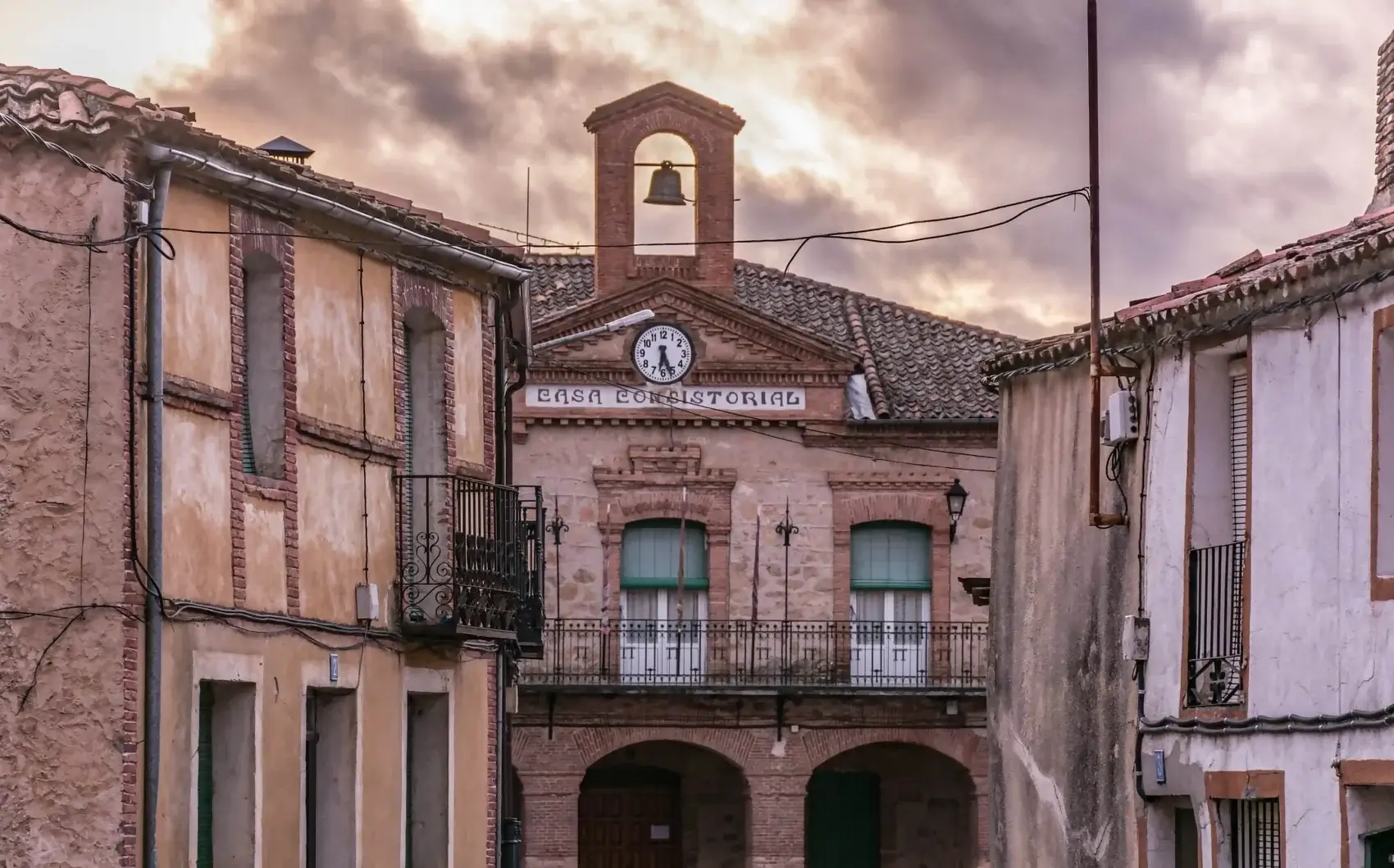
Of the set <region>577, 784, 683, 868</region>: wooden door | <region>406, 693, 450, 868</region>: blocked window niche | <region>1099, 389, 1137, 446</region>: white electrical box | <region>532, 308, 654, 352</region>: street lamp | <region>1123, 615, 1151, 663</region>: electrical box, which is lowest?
<region>577, 784, 683, 868</region>: wooden door

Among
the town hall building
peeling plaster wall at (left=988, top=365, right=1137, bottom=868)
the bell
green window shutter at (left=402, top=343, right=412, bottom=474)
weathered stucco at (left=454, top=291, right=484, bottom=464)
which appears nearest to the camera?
peeling plaster wall at (left=988, top=365, right=1137, bottom=868)

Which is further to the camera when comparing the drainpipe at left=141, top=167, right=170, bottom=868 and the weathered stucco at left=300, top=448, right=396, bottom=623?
the weathered stucco at left=300, top=448, right=396, bottom=623

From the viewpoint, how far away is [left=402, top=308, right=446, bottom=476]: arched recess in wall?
22766mm

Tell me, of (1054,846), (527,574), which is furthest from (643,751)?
(1054,846)

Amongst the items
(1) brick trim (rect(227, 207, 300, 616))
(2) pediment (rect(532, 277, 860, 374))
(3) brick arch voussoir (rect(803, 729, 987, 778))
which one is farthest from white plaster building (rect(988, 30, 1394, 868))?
(2) pediment (rect(532, 277, 860, 374))

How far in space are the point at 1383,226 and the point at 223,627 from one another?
8182mm

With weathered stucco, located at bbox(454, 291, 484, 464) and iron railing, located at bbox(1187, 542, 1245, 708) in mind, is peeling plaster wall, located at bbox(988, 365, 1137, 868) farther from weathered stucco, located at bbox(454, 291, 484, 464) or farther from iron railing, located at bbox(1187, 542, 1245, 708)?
weathered stucco, located at bbox(454, 291, 484, 464)

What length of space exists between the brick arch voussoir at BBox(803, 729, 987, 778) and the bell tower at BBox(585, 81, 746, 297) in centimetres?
671

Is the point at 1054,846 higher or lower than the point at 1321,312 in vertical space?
lower

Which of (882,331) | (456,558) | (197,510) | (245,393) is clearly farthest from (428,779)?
(882,331)

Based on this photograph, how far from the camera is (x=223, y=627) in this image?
18328 mm

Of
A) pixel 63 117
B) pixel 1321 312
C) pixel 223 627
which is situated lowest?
pixel 223 627

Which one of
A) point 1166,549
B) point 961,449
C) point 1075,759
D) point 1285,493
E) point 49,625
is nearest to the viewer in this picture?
point 49,625

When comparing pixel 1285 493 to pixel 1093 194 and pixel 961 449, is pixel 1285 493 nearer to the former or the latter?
pixel 1093 194
